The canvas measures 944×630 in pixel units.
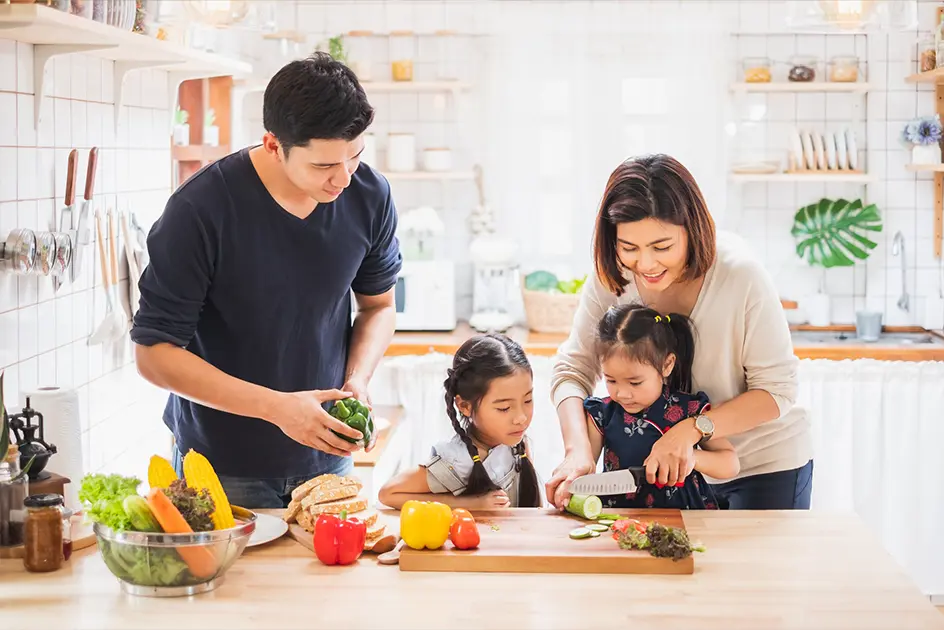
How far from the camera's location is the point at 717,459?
2.15 meters

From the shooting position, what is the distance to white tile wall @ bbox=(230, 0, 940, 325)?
4371 mm

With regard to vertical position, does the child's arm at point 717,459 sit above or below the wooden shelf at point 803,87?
below

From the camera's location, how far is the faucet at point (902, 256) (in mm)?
4355

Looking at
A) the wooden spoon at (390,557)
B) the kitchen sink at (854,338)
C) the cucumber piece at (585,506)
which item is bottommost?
the wooden spoon at (390,557)

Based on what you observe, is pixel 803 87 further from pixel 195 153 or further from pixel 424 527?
pixel 424 527

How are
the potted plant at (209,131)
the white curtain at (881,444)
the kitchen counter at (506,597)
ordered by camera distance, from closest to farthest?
the kitchen counter at (506,597)
the potted plant at (209,131)
the white curtain at (881,444)

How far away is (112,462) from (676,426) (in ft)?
5.33

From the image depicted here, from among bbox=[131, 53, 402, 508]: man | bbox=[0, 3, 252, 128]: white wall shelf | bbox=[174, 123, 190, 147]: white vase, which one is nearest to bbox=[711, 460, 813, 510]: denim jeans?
bbox=[131, 53, 402, 508]: man

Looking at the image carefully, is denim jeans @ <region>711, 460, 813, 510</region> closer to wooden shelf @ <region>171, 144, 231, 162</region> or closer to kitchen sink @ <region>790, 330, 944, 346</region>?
kitchen sink @ <region>790, 330, 944, 346</region>

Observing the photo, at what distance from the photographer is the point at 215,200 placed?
6.66 feet

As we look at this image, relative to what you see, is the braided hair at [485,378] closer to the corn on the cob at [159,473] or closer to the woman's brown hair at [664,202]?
the woman's brown hair at [664,202]

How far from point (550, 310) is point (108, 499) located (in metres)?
2.68

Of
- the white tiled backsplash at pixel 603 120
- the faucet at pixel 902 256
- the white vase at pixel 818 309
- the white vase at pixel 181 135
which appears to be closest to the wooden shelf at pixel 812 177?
the white tiled backsplash at pixel 603 120

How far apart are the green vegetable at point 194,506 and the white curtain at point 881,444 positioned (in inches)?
88.9
